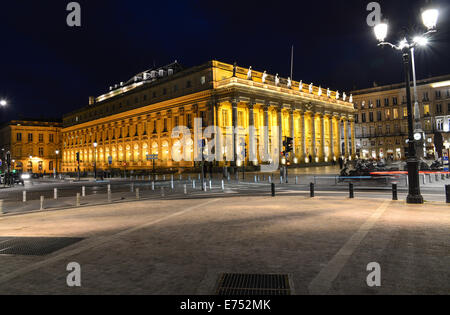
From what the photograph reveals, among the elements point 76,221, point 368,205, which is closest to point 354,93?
point 368,205

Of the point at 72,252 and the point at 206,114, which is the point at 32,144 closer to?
the point at 206,114

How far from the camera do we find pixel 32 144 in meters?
102

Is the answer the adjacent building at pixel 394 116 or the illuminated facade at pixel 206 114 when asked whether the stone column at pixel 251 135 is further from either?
the adjacent building at pixel 394 116

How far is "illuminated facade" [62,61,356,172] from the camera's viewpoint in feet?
185

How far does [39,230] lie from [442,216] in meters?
12.5

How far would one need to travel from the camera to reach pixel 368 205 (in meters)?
13.3

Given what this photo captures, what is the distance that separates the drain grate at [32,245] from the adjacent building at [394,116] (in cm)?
7735

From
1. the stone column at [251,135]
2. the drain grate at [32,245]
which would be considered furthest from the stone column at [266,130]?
the drain grate at [32,245]

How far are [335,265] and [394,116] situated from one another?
89.2 meters

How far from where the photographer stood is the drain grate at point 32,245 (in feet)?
23.5

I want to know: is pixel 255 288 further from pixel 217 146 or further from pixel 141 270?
pixel 217 146

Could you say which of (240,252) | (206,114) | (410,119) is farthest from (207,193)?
(206,114)

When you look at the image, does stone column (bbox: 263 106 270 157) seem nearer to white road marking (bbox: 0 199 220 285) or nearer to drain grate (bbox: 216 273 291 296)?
white road marking (bbox: 0 199 220 285)

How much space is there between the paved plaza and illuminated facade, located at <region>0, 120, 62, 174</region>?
321 ft
